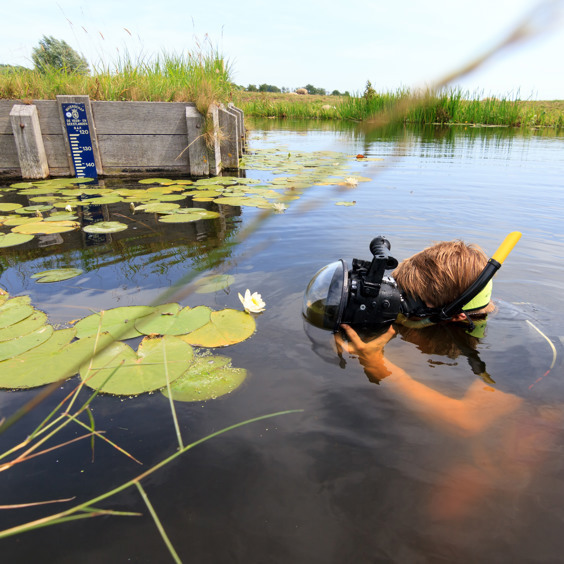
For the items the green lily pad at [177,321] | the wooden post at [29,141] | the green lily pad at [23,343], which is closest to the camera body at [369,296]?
the green lily pad at [177,321]

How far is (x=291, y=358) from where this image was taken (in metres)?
1.78

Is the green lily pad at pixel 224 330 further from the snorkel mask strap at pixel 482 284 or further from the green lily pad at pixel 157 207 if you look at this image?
the green lily pad at pixel 157 207

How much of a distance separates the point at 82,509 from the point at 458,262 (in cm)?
177

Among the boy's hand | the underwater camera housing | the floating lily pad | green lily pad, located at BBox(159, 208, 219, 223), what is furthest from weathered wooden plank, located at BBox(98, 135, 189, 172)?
the boy's hand

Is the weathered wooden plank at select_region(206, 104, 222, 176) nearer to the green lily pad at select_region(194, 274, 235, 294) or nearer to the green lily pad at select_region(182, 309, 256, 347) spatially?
the green lily pad at select_region(194, 274, 235, 294)

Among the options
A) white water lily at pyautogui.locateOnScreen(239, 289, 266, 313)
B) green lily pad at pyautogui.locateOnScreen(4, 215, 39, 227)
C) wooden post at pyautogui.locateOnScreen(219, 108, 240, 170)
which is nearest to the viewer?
white water lily at pyautogui.locateOnScreen(239, 289, 266, 313)

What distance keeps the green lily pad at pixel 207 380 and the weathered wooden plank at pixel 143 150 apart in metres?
4.40

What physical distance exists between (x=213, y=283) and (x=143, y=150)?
3.79m

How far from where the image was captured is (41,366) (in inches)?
61.4

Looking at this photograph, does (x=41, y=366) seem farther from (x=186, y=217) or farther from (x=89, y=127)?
(x=89, y=127)

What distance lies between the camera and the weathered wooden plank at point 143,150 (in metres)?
5.30

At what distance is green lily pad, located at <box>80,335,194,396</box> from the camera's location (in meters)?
1.50

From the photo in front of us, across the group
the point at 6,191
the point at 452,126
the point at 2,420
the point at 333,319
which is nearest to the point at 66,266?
the point at 2,420

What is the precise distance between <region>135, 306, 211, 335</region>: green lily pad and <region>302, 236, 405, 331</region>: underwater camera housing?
0.58 m
